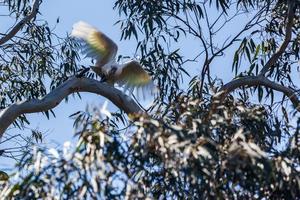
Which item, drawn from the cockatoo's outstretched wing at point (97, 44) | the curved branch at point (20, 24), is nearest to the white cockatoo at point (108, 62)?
the cockatoo's outstretched wing at point (97, 44)

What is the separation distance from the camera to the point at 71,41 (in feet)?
20.3

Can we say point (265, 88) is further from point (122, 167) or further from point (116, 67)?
point (122, 167)

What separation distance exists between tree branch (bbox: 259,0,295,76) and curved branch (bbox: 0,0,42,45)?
171cm

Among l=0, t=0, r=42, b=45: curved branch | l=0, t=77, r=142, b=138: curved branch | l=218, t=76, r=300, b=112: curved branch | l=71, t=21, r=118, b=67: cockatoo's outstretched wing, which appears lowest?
l=0, t=77, r=142, b=138: curved branch

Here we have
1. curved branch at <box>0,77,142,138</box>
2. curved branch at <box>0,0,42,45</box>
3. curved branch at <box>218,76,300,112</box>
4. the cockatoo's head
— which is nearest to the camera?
curved branch at <box>0,77,142,138</box>

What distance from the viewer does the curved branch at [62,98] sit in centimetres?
402

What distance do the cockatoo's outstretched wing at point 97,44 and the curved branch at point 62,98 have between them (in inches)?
39.7

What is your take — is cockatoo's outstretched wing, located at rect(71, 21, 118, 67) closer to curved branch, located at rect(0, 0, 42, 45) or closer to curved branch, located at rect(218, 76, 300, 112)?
curved branch, located at rect(0, 0, 42, 45)

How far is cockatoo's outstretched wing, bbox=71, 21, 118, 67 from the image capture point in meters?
5.30

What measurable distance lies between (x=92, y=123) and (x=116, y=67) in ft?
7.13

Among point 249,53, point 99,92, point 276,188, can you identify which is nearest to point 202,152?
point 276,188

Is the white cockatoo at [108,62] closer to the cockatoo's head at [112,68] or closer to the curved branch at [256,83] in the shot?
the cockatoo's head at [112,68]

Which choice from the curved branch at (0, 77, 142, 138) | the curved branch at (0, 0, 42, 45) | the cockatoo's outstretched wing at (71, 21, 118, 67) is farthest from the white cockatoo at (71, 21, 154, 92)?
the curved branch at (0, 77, 142, 138)

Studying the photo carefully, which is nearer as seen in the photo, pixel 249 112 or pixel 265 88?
pixel 249 112
